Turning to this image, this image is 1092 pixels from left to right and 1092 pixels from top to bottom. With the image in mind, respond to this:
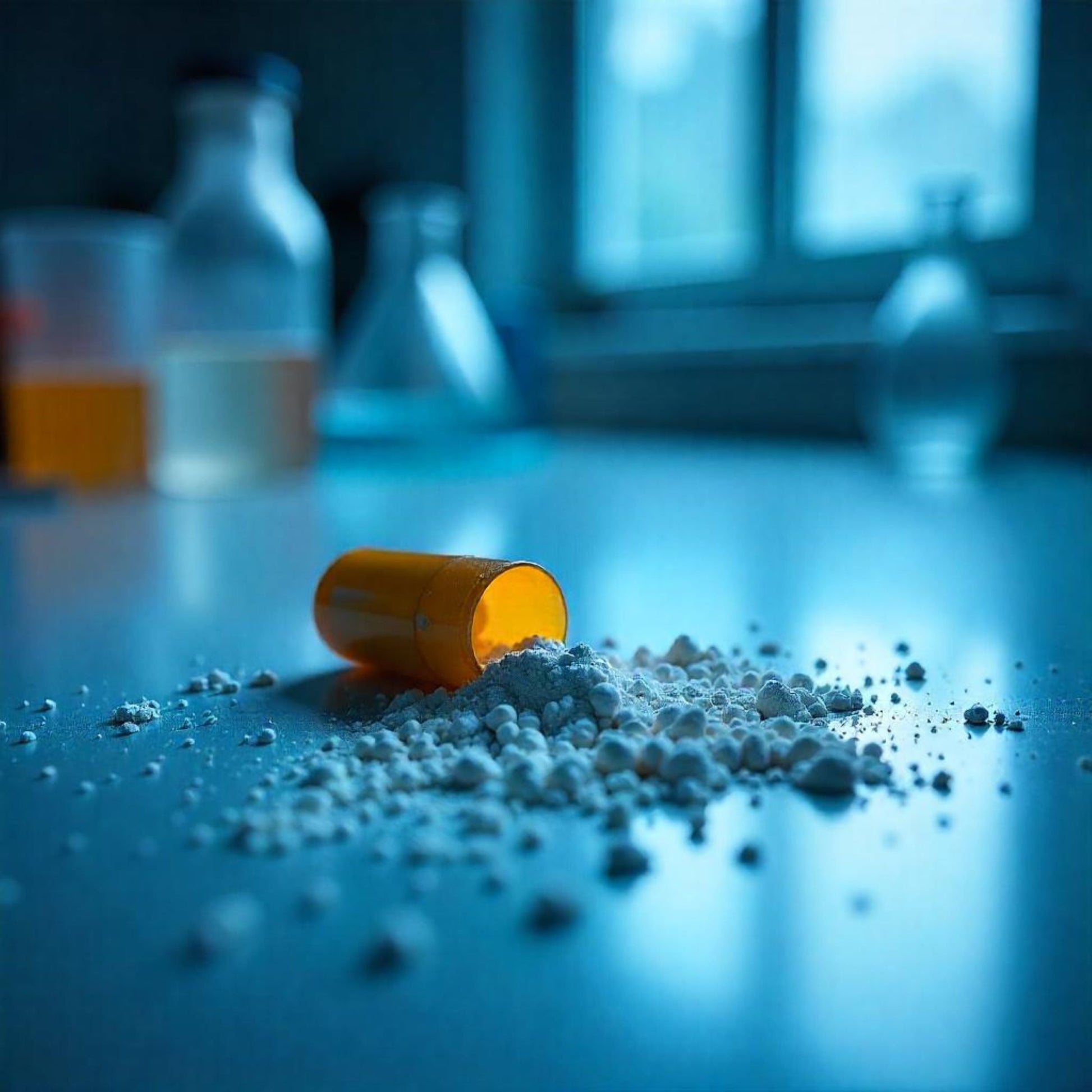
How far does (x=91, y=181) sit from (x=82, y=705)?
1.20 m

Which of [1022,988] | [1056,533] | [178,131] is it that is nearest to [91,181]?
[178,131]

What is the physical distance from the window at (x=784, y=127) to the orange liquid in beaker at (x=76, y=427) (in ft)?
2.65

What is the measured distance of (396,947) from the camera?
231 mm

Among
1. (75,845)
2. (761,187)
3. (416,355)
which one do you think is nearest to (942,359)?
(416,355)

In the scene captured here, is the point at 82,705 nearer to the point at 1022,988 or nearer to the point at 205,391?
the point at 1022,988

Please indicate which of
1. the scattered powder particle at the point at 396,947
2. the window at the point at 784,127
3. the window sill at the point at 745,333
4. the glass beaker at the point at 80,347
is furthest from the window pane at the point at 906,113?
the scattered powder particle at the point at 396,947

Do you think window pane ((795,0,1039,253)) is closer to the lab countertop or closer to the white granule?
the lab countertop

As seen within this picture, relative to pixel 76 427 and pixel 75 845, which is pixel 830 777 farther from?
pixel 76 427

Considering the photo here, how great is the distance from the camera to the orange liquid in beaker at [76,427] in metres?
1.12

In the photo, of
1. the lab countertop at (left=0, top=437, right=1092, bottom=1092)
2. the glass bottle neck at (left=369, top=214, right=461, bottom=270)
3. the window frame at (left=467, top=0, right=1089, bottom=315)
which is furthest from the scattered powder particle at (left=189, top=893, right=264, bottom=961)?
the window frame at (left=467, top=0, right=1089, bottom=315)

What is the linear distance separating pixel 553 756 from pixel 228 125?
0.95 metres

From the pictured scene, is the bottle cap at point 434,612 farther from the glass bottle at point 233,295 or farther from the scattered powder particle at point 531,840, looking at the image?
the glass bottle at point 233,295

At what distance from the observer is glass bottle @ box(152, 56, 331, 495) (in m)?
1.10

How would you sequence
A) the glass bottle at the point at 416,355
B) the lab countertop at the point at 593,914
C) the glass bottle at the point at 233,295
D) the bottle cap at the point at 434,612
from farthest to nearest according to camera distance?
the glass bottle at the point at 416,355, the glass bottle at the point at 233,295, the bottle cap at the point at 434,612, the lab countertop at the point at 593,914
